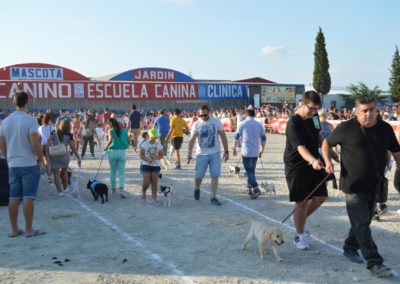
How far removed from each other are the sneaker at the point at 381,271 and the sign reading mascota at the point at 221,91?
4095 centimetres

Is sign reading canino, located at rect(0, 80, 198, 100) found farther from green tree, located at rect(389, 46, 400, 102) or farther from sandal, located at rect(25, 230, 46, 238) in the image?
sandal, located at rect(25, 230, 46, 238)

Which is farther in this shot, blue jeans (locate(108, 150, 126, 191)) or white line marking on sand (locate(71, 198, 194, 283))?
blue jeans (locate(108, 150, 126, 191))

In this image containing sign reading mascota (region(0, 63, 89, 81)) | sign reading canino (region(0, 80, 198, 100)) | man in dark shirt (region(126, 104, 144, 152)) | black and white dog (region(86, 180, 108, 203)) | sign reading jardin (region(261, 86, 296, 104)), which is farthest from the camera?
sign reading mascota (region(0, 63, 89, 81))

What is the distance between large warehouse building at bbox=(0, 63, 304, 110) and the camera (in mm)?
39344

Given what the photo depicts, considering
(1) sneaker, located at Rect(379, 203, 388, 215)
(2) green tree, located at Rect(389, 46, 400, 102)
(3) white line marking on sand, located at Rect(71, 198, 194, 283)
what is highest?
(2) green tree, located at Rect(389, 46, 400, 102)

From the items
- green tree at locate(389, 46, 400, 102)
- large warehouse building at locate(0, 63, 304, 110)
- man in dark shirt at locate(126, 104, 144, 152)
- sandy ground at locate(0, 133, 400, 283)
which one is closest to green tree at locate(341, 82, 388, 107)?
green tree at locate(389, 46, 400, 102)

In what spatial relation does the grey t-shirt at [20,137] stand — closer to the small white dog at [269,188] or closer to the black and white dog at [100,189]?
the black and white dog at [100,189]

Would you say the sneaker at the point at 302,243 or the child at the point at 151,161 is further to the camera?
the child at the point at 151,161

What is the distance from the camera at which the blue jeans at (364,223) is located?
4.69 meters

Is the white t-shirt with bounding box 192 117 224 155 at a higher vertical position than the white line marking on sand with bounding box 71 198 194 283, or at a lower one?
higher

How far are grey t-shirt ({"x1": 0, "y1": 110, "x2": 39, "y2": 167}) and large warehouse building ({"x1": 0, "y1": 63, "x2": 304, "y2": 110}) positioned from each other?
33.7 m

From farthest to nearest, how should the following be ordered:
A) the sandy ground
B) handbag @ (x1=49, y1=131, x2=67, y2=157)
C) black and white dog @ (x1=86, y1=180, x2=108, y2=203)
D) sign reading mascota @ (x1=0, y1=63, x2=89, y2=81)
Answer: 1. sign reading mascota @ (x1=0, y1=63, x2=89, y2=81)
2. handbag @ (x1=49, y1=131, x2=67, y2=157)
3. black and white dog @ (x1=86, y1=180, x2=108, y2=203)
4. the sandy ground

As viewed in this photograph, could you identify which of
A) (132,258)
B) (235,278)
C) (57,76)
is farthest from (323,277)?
(57,76)

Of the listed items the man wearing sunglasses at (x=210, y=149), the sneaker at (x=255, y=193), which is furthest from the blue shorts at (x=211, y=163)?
the sneaker at (x=255, y=193)
